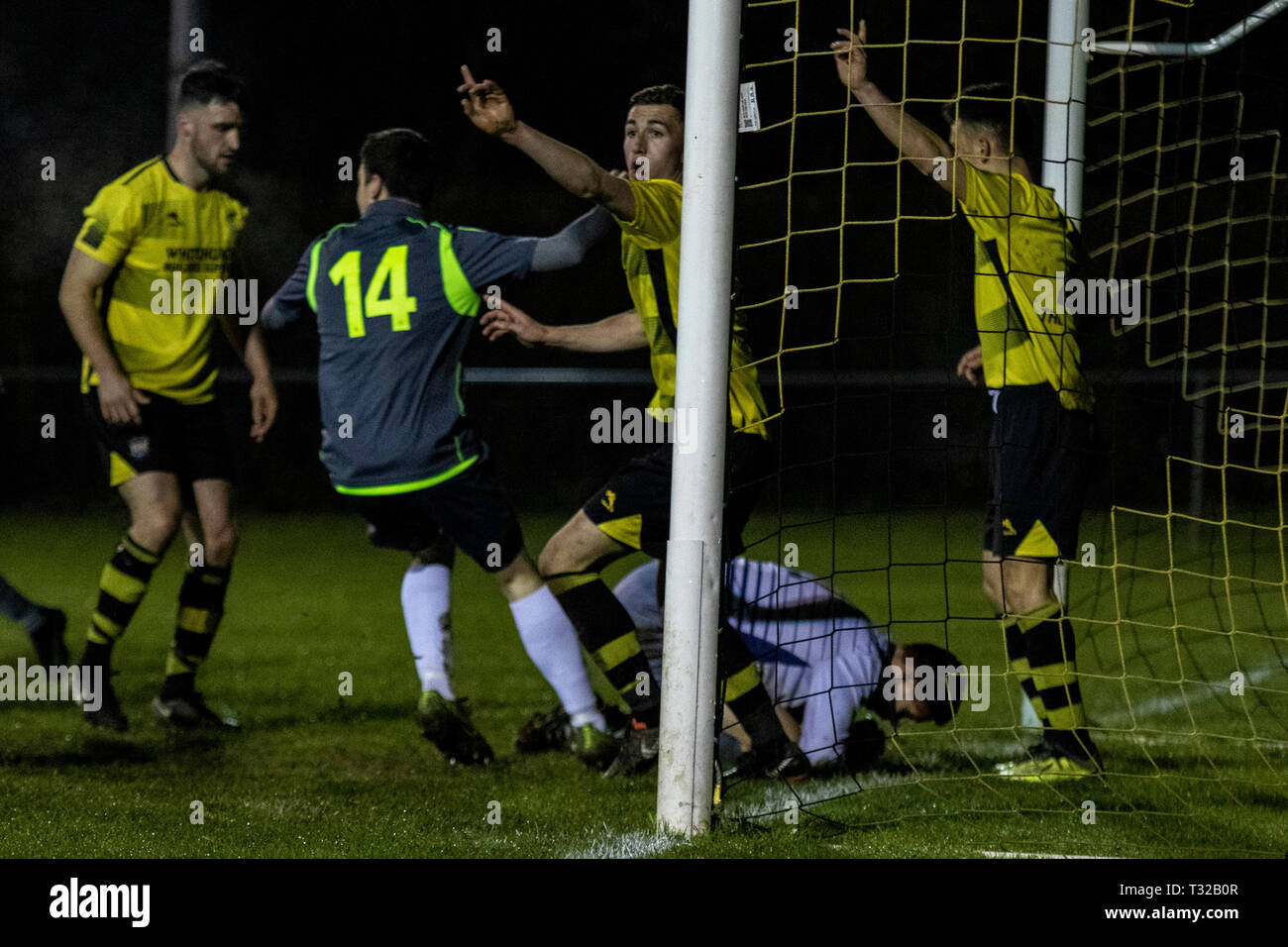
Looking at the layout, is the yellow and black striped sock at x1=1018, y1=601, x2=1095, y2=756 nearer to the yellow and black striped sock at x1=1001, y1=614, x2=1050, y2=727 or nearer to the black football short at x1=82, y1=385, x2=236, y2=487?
the yellow and black striped sock at x1=1001, y1=614, x2=1050, y2=727

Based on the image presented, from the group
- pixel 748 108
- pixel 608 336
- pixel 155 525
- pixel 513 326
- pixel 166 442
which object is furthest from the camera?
pixel 166 442

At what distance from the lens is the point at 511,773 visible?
4.07 metres

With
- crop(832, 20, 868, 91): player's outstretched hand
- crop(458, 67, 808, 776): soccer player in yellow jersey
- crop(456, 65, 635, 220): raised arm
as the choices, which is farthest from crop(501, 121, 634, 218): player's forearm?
crop(832, 20, 868, 91): player's outstretched hand

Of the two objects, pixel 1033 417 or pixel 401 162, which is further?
pixel 401 162

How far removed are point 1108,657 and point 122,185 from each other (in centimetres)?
452

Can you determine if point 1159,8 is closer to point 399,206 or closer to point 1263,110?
point 1263,110

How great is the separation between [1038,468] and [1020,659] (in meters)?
0.61

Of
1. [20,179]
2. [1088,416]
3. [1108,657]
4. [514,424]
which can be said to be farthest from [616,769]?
[20,179]

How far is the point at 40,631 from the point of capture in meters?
4.70

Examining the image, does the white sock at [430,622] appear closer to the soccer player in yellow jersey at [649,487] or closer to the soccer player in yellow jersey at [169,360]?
the soccer player in yellow jersey at [649,487]

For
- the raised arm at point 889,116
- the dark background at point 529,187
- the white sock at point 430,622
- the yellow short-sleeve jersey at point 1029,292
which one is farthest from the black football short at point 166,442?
the dark background at point 529,187

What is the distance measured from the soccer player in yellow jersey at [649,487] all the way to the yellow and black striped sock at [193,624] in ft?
4.44

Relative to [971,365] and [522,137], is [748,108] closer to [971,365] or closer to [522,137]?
[522,137]

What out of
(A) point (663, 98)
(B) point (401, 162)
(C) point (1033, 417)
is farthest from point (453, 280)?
(C) point (1033, 417)
